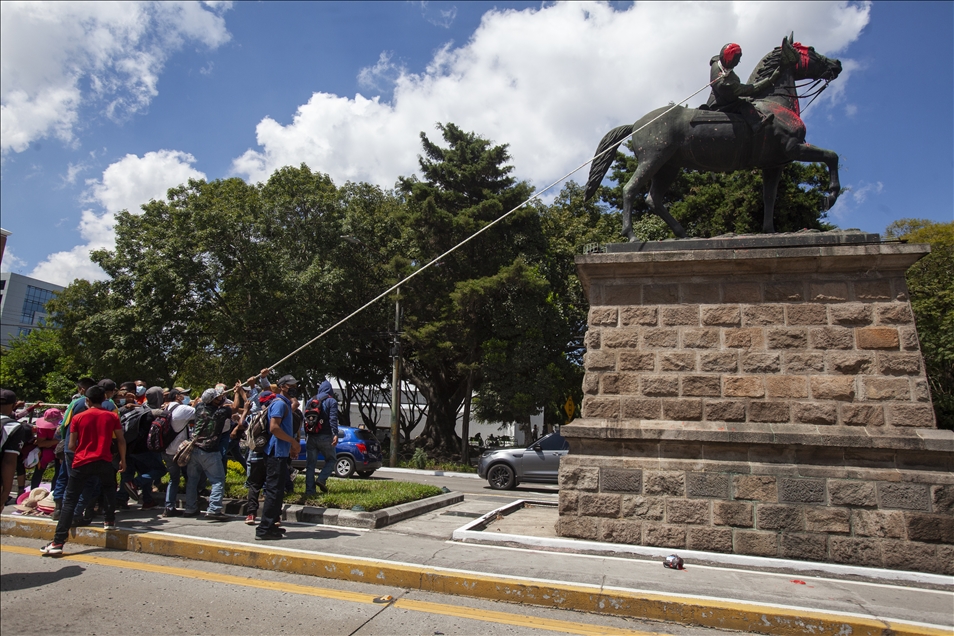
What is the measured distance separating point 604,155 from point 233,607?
22.9 ft

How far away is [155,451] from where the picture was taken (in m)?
7.86

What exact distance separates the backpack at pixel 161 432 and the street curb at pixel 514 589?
4.77ft

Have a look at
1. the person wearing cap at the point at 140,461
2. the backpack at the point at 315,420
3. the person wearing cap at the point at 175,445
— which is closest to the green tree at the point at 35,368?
the person wearing cap at the point at 140,461

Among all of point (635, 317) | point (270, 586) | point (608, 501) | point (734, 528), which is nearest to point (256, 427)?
point (270, 586)

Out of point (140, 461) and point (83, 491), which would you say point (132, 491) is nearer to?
point (140, 461)

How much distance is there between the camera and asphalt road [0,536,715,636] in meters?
4.16

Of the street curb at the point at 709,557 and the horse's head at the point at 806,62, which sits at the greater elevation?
the horse's head at the point at 806,62

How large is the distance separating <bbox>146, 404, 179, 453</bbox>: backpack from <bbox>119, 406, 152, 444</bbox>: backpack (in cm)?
15

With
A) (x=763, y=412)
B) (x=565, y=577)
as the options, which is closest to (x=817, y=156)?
(x=763, y=412)

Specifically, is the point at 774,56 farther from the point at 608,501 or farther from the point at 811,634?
the point at 811,634

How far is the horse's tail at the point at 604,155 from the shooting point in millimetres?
8266

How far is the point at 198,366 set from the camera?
93.9ft

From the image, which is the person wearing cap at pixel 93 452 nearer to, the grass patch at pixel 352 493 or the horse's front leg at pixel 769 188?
the grass patch at pixel 352 493

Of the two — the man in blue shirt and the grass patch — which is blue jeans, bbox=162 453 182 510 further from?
the man in blue shirt
